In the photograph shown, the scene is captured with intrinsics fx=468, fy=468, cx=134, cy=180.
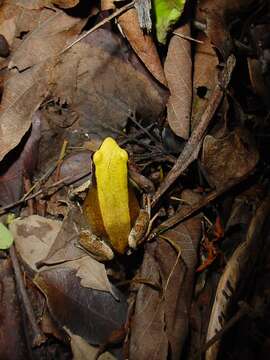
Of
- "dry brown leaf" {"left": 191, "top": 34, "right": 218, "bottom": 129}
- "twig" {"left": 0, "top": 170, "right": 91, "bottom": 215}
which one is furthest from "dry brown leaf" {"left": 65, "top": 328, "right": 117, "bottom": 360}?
"dry brown leaf" {"left": 191, "top": 34, "right": 218, "bottom": 129}

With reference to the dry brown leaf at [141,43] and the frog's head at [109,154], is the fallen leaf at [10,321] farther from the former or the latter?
the dry brown leaf at [141,43]

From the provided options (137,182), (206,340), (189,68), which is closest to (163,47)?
(189,68)

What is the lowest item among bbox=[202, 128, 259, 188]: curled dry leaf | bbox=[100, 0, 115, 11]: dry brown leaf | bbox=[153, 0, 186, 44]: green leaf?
bbox=[202, 128, 259, 188]: curled dry leaf

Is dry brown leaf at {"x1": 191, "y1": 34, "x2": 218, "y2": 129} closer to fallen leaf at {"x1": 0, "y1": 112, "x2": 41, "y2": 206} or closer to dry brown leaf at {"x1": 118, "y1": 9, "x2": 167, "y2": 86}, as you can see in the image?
dry brown leaf at {"x1": 118, "y1": 9, "x2": 167, "y2": 86}

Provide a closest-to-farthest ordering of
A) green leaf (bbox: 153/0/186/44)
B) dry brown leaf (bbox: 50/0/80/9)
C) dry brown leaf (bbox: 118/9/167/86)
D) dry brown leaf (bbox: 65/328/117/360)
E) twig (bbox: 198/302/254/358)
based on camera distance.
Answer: twig (bbox: 198/302/254/358), dry brown leaf (bbox: 65/328/117/360), green leaf (bbox: 153/0/186/44), dry brown leaf (bbox: 118/9/167/86), dry brown leaf (bbox: 50/0/80/9)

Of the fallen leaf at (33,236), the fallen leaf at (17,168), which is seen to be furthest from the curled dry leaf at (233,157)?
the fallen leaf at (17,168)
